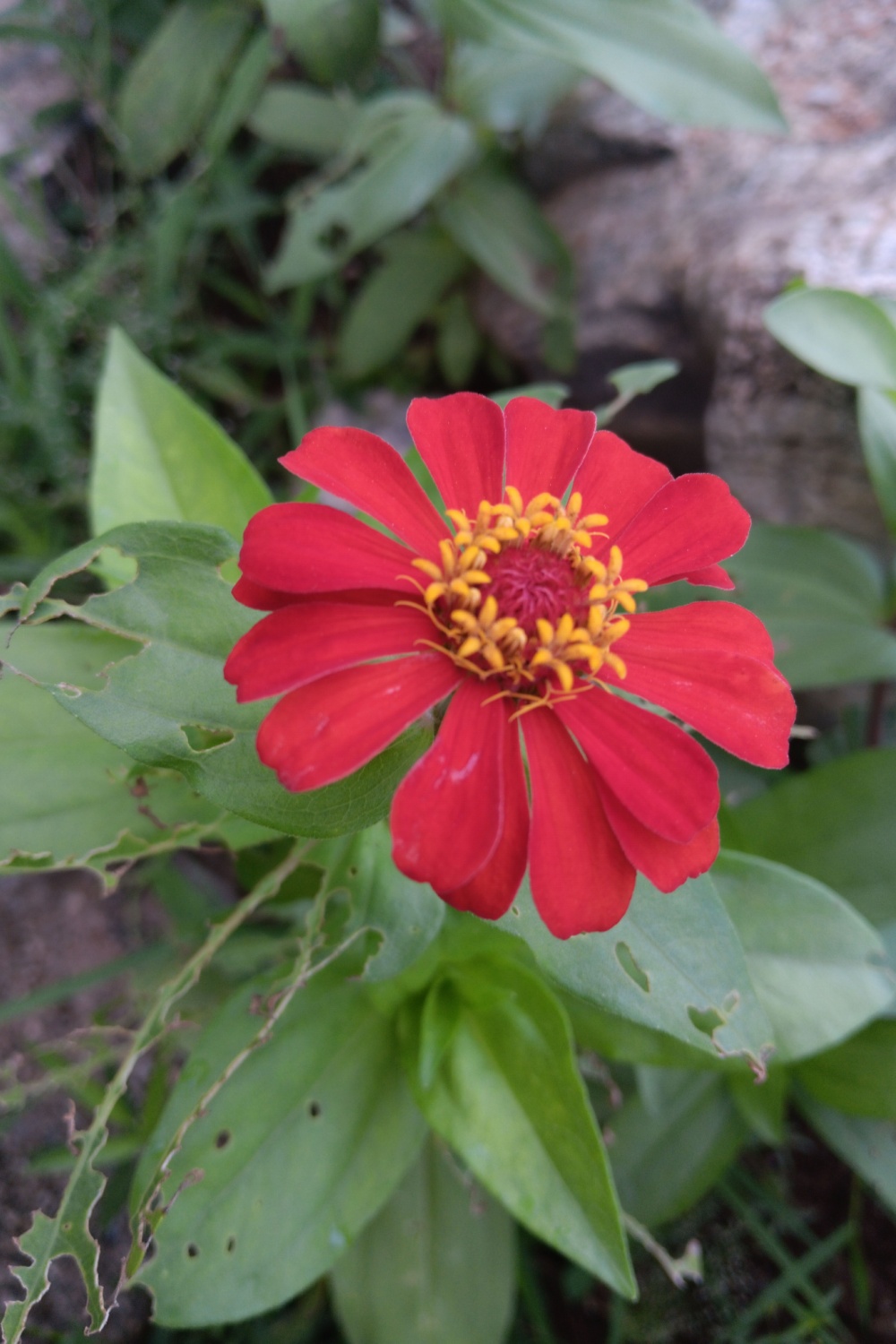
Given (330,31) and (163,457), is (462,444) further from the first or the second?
(330,31)

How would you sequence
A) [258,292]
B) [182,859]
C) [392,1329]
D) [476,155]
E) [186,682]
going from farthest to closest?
[258,292] < [476,155] < [182,859] < [392,1329] < [186,682]

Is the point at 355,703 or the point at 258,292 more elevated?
the point at 355,703

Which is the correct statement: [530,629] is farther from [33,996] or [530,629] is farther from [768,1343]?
[768,1343]

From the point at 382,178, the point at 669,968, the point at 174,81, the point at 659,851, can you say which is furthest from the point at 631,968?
the point at 174,81

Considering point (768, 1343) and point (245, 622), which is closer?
point (245, 622)

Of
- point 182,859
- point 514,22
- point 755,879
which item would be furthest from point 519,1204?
point 514,22

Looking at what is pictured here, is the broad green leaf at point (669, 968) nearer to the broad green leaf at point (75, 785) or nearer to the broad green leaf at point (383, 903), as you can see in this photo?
the broad green leaf at point (383, 903)
